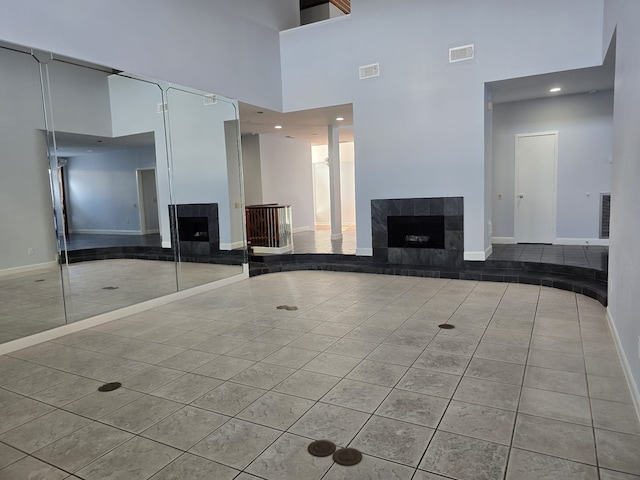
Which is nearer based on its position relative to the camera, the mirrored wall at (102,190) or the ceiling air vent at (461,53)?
the mirrored wall at (102,190)

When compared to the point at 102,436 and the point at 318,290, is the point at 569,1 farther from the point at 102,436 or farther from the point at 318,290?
the point at 102,436

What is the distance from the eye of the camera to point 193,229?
18.5 feet

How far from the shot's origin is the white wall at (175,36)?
3.89 metres

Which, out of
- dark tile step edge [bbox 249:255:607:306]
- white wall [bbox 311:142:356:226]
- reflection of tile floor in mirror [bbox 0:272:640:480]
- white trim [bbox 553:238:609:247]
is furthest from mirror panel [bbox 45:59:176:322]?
white wall [bbox 311:142:356:226]

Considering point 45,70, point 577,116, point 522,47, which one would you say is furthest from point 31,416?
point 577,116

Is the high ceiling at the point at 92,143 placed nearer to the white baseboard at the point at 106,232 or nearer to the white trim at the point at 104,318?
the white baseboard at the point at 106,232

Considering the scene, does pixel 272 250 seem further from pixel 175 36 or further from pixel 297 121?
pixel 175 36

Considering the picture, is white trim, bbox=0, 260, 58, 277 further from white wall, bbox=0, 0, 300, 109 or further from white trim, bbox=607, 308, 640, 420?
white trim, bbox=607, 308, 640, 420

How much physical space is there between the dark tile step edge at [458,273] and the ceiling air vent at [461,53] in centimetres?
301

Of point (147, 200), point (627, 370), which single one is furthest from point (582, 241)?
point (147, 200)

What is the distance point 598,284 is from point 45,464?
535 cm

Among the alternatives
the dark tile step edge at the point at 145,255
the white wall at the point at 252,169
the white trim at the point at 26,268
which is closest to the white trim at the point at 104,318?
the dark tile step edge at the point at 145,255

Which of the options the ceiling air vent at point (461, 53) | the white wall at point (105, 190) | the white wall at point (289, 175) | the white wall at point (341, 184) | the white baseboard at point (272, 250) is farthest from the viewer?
the white wall at point (341, 184)

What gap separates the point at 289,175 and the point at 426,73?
575 centimetres
